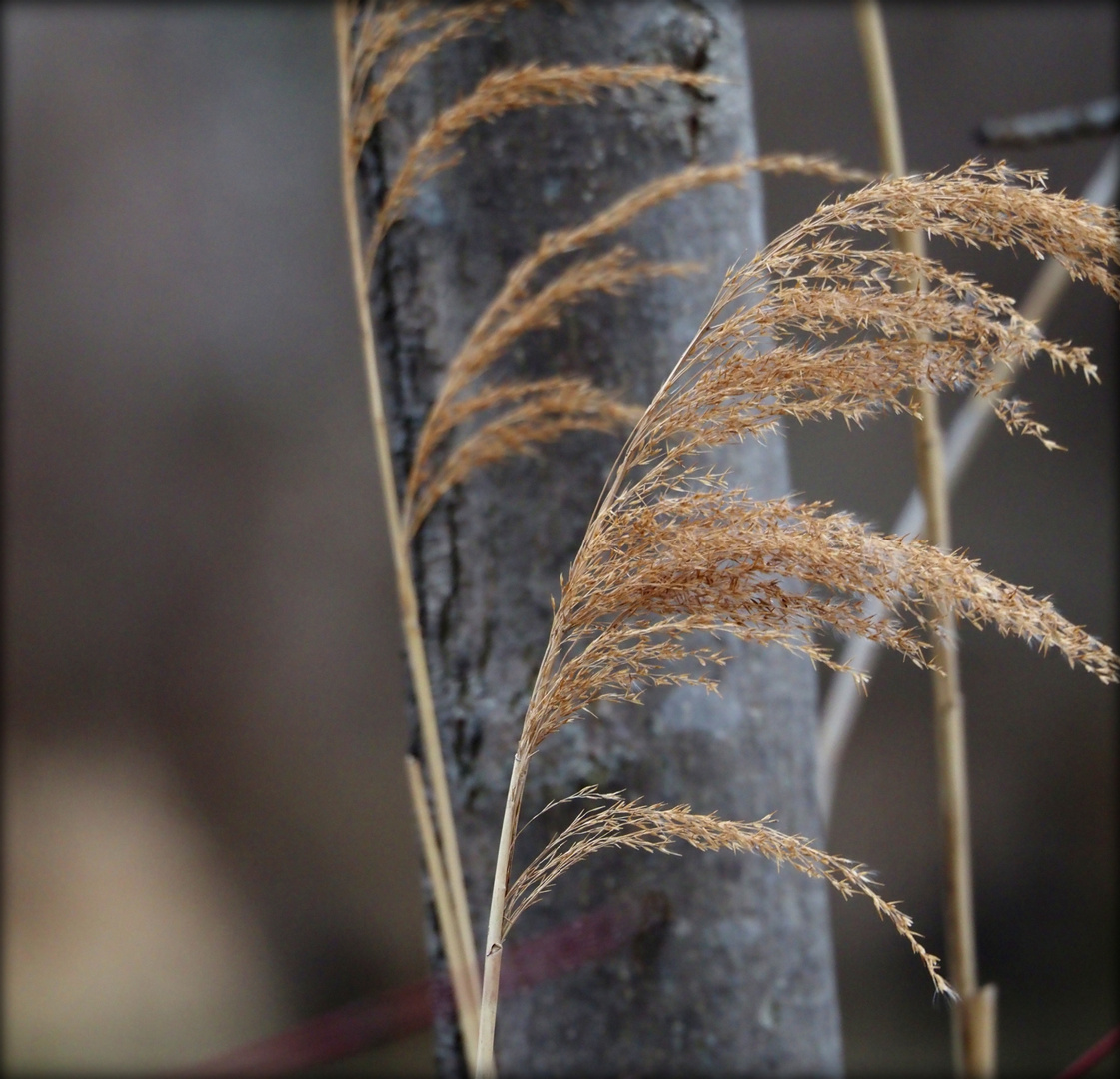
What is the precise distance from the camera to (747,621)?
0.26 metres

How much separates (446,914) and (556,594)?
0.14 m

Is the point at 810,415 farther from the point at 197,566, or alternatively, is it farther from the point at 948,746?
the point at 197,566

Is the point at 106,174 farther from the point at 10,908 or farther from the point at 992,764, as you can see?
the point at 992,764

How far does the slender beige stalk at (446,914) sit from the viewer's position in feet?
1.28

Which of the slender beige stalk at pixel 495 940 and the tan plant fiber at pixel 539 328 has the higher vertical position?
the tan plant fiber at pixel 539 328

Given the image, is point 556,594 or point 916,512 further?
point 916,512

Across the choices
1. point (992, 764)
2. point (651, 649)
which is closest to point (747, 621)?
point (651, 649)

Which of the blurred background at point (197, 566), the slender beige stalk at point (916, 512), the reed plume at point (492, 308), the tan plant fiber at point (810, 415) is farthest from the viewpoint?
the blurred background at point (197, 566)

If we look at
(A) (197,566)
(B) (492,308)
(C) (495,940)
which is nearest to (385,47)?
(B) (492,308)

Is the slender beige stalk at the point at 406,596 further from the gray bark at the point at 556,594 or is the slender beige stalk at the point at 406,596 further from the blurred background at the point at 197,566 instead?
the blurred background at the point at 197,566

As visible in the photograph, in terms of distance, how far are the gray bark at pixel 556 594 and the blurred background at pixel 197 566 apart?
5.26 ft

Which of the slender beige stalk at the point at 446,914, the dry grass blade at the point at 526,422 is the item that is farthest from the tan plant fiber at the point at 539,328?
the slender beige stalk at the point at 446,914

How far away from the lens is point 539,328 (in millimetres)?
458

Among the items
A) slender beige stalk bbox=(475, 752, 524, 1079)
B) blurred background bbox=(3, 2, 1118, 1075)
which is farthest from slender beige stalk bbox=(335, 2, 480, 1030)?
blurred background bbox=(3, 2, 1118, 1075)
